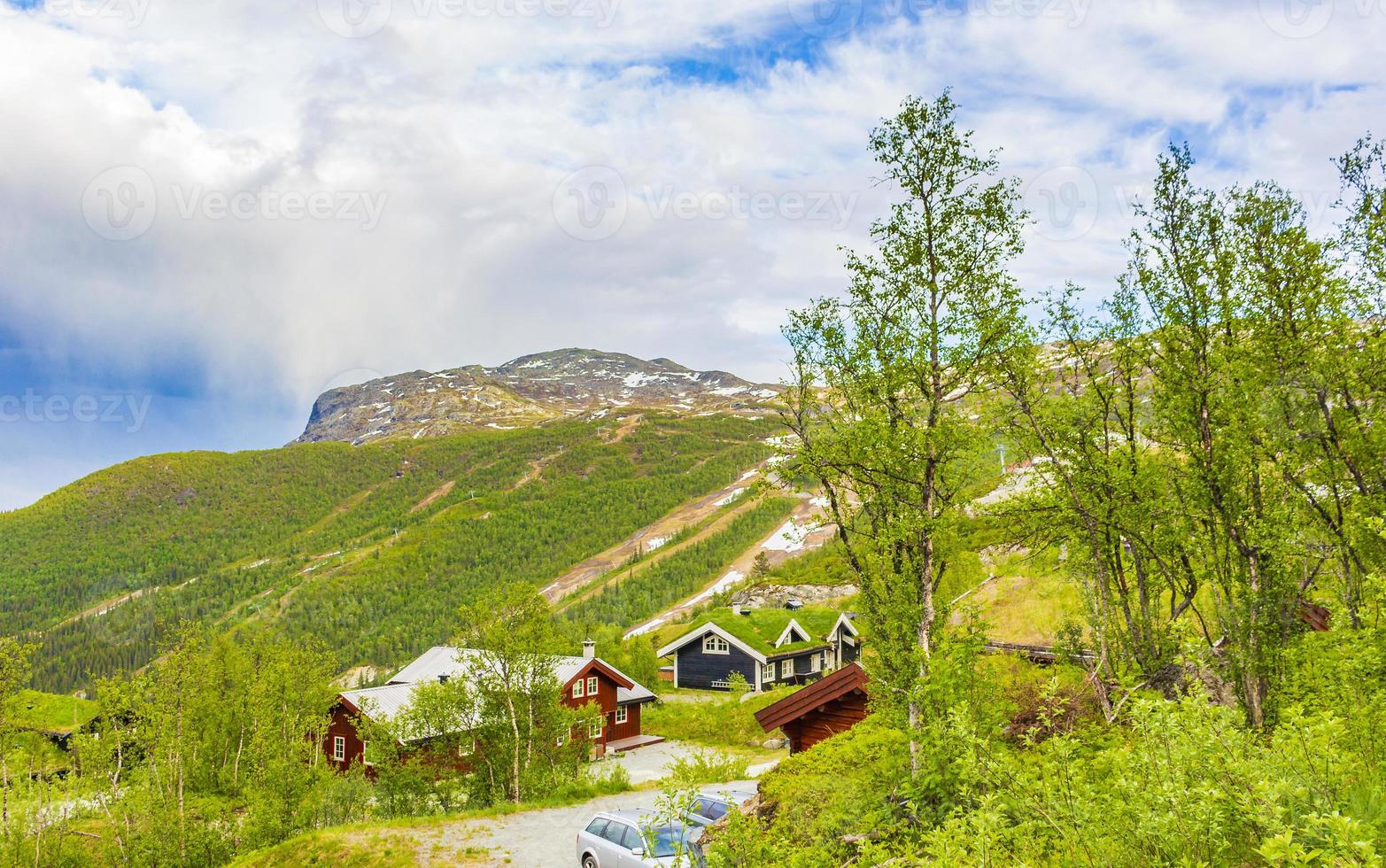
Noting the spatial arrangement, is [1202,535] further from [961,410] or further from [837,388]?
[837,388]

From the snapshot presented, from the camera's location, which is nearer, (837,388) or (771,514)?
(837,388)

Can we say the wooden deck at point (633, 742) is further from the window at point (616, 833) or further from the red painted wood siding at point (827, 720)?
the window at point (616, 833)

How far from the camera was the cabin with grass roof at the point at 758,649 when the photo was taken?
195ft

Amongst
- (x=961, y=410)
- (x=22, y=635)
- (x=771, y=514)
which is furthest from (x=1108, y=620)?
(x=22, y=635)

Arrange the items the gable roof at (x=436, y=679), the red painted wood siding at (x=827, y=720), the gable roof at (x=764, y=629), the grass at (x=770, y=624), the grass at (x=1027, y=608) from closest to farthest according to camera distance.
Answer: the red painted wood siding at (x=827, y=720) < the grass at (x=1027, y=608) < the gable roof at (x=436, y=679) < the gable roof at (x=764, y=629) < the grass at (x=770, y=624)

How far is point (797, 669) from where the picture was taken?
62.1 metres

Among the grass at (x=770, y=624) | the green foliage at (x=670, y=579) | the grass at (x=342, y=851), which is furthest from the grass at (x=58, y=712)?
the green foliage at (x=670, y=579)

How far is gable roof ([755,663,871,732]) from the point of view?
66.3 feet

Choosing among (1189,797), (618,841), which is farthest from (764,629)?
(1189,797)

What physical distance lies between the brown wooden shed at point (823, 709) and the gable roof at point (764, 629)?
37.7m

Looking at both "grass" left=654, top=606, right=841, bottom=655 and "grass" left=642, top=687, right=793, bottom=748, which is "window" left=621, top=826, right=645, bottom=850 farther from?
"grass" left=654, top=606, right=841, bottom=655

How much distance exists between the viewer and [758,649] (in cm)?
5919

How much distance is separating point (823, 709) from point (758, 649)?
38867 mm

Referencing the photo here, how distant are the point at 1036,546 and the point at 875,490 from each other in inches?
221
